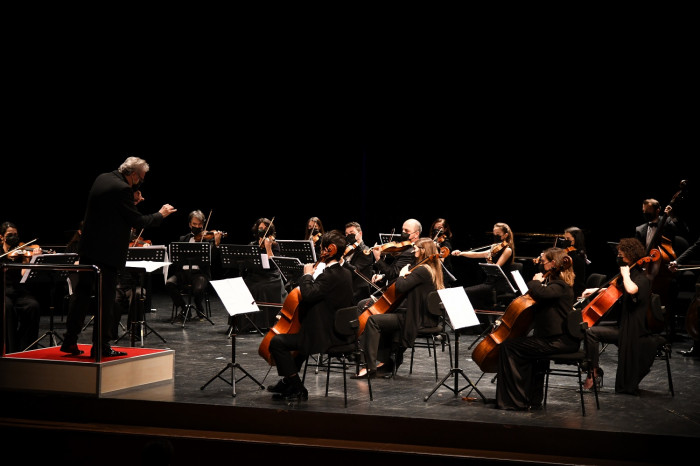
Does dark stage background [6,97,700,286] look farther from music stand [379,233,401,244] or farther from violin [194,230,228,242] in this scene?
violin [194,230,228,242]

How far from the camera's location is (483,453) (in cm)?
467

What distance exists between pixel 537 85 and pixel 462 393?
17.7 ft

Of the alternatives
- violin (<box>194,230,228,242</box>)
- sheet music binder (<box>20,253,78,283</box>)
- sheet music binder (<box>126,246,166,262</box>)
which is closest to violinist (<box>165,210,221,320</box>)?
violin (<box>194,230,228,242</box>)

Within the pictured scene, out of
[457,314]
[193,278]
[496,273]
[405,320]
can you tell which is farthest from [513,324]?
[193,278]

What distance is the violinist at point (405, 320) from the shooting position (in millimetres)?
6309

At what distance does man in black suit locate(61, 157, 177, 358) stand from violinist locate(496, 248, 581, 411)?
2.65 meters

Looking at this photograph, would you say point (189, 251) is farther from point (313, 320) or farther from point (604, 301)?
point (604, 301)

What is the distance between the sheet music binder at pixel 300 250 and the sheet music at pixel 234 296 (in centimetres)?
244

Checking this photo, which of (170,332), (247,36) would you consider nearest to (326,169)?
(247,36)

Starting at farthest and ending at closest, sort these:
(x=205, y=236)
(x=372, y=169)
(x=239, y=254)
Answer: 1. (x=372, y=169)
2. (x=205, y=236)
3. (x=239, y=254)

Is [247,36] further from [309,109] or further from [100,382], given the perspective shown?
[100,382]

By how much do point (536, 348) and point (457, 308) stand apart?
659mm

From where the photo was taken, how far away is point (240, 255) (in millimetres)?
8672

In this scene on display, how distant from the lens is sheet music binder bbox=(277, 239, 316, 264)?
325 inches
